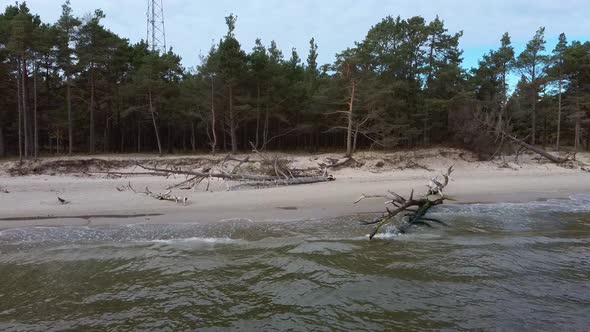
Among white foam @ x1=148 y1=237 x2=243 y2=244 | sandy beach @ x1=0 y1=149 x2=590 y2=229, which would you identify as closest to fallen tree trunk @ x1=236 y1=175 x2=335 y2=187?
sandy beach @ x1=0 y1=149 x2=590 y2=229

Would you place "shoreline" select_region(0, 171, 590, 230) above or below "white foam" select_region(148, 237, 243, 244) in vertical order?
above

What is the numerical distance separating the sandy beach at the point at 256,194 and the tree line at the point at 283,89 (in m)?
6.48

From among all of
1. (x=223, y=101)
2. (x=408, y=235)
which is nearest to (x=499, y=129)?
(x=408, y=235)

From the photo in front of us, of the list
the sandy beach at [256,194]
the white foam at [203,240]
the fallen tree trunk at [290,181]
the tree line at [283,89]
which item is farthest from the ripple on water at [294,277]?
the tree line at [283,89]

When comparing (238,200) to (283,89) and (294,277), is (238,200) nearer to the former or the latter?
(294,277)

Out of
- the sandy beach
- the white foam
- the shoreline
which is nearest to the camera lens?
the white foam

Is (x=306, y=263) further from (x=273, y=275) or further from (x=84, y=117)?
(x=84, y=117)

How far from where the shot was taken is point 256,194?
45.9 ft

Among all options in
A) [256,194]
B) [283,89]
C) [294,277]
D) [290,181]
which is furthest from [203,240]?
[283,89]

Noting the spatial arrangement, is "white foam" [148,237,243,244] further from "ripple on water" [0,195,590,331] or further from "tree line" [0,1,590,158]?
"tree line" [0,1,590,158]

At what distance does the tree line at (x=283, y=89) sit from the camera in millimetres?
28364

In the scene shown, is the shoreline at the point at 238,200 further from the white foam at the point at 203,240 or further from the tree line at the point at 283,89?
the tree line at the point at 283,89

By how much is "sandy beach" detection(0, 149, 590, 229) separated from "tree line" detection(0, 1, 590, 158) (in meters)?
6.48

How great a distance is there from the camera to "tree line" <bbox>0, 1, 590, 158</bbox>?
2836 centimetres
